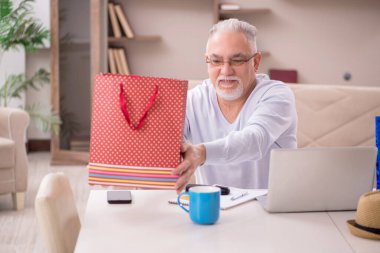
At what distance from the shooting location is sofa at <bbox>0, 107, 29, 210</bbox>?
4.34 m

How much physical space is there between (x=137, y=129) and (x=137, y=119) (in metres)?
0.03

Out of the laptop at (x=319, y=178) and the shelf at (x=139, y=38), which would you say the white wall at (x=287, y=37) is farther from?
the laptop at (x=319, y=178)

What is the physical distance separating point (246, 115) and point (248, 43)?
0.26m

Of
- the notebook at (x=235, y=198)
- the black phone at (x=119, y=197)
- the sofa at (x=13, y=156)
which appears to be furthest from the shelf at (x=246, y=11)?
the black phone at (x=119, y=197)

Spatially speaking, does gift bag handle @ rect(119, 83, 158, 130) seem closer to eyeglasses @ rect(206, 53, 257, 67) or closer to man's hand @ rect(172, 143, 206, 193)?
man's hand @ rect(172, 143, 206, 193)

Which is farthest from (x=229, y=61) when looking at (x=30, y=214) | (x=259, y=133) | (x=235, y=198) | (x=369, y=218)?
(x=30, y=214)

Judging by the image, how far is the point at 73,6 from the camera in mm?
5680

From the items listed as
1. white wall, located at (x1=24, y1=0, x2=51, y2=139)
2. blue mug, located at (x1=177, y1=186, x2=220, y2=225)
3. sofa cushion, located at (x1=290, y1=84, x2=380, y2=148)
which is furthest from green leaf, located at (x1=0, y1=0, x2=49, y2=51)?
blue mug, located at (x1=177, y1=186, x2=220, y2=225)

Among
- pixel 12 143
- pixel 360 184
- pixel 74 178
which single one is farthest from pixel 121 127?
pixel 74 178

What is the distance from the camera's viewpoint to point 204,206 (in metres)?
1.81

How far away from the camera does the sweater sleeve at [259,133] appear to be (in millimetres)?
2123

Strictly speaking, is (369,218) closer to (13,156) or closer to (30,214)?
(30,214)

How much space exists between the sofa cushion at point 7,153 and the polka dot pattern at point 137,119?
8.50 ft

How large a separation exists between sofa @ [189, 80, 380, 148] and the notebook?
40.3 inches
